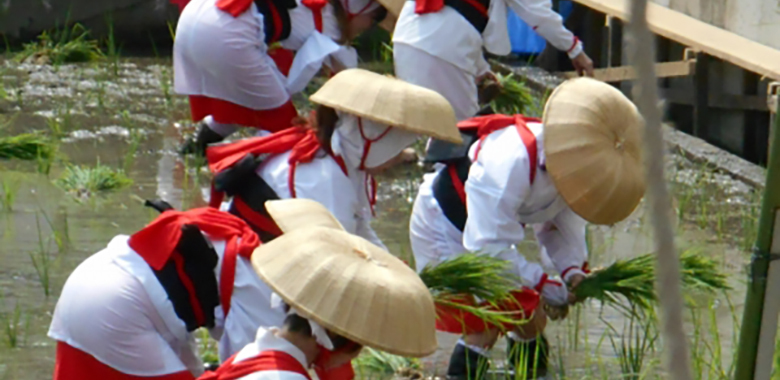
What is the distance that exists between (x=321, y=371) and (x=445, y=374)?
57.7 inches

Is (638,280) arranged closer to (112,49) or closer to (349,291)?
(349,291)

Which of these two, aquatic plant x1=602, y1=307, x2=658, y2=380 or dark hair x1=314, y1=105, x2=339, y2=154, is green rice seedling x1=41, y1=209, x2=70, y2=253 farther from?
aquatic plant x1=602, y1=307, x2=658, y2=380

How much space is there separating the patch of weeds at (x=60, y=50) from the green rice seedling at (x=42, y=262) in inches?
146

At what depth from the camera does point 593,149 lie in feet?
11.0

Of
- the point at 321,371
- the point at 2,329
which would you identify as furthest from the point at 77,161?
the point at 321,371

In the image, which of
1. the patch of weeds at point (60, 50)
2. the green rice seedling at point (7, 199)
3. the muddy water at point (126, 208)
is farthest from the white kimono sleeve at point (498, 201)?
the patch of weeds at point (60, 50)

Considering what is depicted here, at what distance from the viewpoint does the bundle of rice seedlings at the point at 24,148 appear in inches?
243

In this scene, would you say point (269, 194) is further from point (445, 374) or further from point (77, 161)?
point (77, 161)

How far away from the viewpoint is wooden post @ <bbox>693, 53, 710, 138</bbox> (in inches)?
289

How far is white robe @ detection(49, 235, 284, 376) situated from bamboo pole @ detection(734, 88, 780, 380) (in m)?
1.11

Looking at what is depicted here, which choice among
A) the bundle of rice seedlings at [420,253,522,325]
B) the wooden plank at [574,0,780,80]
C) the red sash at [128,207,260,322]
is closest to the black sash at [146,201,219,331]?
the red sash at [128,207,260,322]

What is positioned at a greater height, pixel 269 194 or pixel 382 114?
pixel 382 114

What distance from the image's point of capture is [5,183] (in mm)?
5664

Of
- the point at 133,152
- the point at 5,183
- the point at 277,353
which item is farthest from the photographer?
the point at 133,152
